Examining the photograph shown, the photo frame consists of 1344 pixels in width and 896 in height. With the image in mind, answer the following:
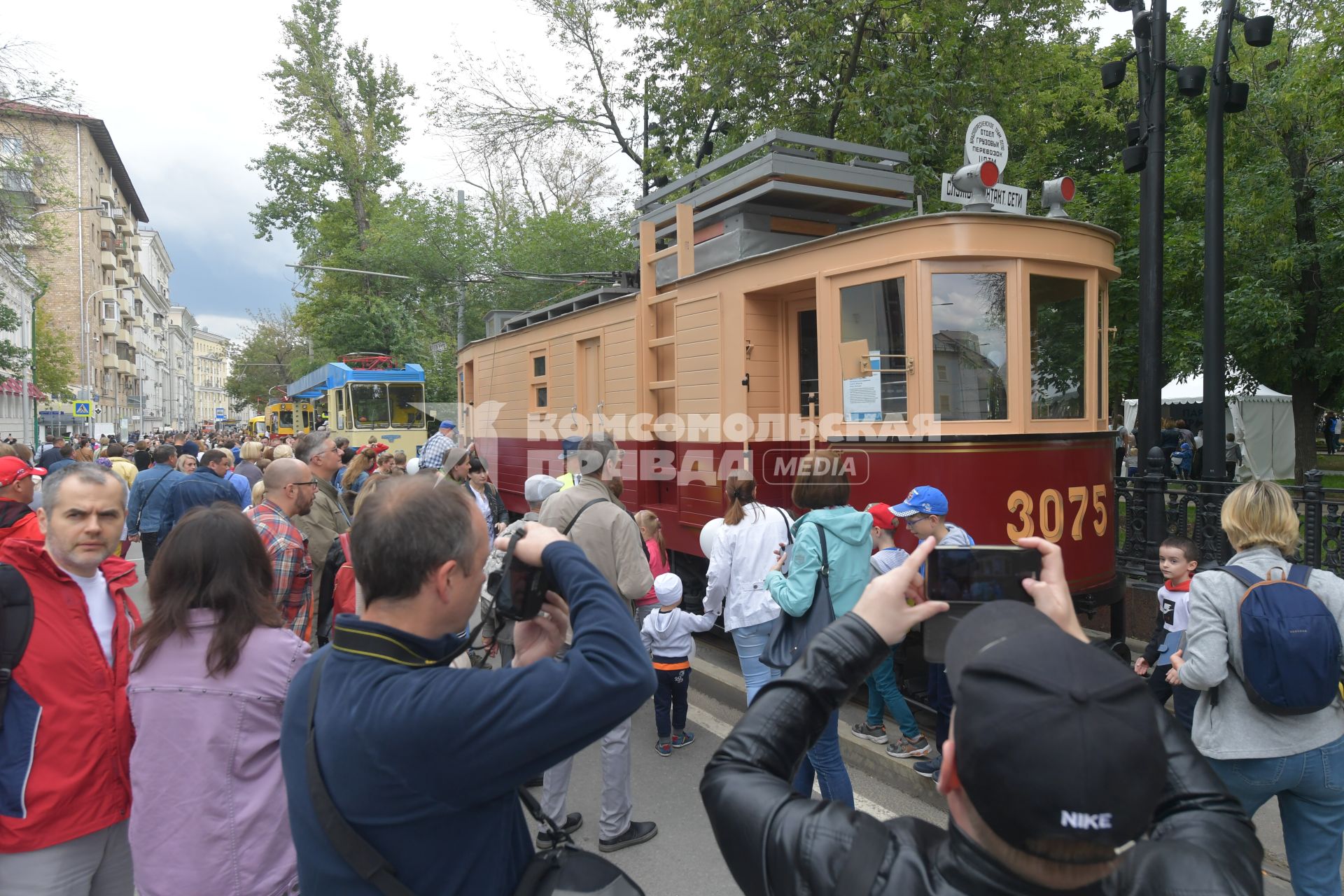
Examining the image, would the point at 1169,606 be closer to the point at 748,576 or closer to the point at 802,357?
the point at 748,576

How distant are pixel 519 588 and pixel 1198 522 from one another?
6.88m

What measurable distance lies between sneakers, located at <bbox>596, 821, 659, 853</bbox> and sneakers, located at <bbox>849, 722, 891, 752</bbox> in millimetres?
1530

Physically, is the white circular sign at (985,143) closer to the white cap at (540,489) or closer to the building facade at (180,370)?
the white cap at (540,489)

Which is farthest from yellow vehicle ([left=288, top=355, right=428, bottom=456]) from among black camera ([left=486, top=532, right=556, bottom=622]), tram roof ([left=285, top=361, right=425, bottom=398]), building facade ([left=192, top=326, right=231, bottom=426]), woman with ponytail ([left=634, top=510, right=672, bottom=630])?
building facade ([left=192, top=326, right=231, bottom=426])

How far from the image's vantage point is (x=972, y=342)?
5.45 meters

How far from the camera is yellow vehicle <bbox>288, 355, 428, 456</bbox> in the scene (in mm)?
20641

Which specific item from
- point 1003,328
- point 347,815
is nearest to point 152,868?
point 347,815

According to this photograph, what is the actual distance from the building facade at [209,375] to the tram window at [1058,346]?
131326mm

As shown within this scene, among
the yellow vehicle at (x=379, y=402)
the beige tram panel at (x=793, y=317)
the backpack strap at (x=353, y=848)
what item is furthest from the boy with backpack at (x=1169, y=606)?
the yellow vehicle at (x=379, y=402)

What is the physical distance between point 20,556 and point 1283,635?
385 centimetres

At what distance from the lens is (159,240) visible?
87.4 m

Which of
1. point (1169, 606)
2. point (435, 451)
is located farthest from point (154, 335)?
point (1169, 606)

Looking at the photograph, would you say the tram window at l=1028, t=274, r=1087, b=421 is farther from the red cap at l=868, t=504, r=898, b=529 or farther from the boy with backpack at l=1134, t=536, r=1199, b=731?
the red cap at l=868, t=504, r=898, b=529

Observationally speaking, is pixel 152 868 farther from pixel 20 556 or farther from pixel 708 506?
pixel 708 506
